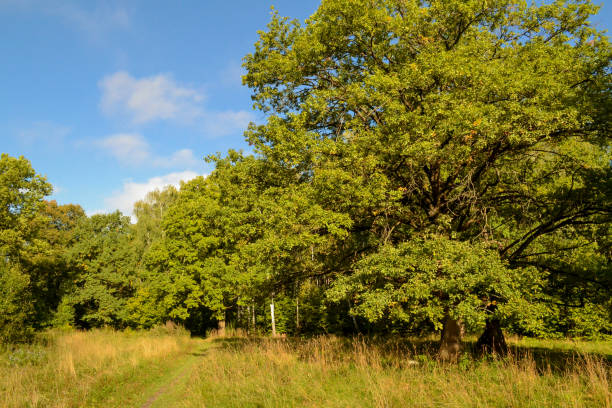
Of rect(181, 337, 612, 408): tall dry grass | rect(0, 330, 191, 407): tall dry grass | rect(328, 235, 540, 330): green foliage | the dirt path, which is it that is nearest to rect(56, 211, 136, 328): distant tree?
rect(0, 330, 191, 407): tall dry grass

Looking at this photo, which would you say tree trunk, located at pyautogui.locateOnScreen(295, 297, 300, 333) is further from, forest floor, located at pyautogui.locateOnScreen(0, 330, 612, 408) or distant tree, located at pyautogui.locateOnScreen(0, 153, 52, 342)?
distant tree, located at pyautogui.locateOnScreen(0, 153, 52, 342)

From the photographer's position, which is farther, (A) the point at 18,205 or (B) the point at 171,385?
(A) the point at 18,205

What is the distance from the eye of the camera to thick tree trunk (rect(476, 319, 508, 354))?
11.6 meters

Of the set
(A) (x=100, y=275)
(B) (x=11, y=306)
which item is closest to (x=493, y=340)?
(B) (x=11, y=306)

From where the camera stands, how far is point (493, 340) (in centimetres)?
1173

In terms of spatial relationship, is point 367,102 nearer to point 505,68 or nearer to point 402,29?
point 402,29

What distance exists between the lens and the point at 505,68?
9234 mm

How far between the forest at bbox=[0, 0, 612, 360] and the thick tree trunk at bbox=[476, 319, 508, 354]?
6 cm

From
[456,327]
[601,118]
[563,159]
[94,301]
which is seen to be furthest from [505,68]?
[94,301]

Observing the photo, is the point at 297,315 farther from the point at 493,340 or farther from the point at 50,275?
the point at 50,275

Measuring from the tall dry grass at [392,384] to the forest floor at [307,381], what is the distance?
0.03m

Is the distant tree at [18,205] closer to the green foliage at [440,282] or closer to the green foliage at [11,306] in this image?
the green foliage at [11,306]

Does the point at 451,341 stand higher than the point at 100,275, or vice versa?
the point at 100,275

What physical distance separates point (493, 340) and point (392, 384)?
6300 millimetres
